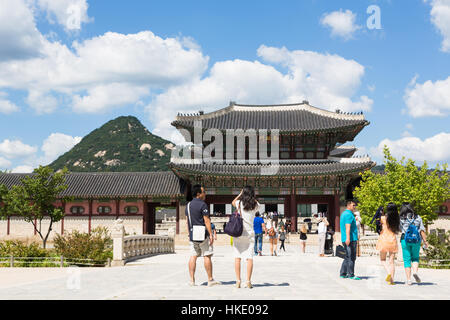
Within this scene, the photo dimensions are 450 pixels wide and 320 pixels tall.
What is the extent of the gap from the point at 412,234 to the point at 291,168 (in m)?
23.5

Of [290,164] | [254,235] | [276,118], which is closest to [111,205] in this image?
[290,164]

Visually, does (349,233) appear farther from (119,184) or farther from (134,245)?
(119,184)

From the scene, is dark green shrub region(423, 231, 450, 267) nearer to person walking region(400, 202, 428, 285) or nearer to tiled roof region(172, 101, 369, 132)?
person walking region(400, 202, 428, 285)

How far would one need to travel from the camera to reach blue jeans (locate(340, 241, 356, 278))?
1005 centimetres

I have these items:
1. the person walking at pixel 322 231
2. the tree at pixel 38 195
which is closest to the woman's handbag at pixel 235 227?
the person walking at pixel 322 231

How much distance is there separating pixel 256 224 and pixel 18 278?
8.36m

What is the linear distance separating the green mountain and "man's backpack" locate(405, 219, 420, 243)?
89425 mm

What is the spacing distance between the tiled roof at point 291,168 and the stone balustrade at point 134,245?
9.82m

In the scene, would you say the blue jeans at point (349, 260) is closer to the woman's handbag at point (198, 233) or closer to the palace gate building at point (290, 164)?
the woman's handbag at point (198, 233)

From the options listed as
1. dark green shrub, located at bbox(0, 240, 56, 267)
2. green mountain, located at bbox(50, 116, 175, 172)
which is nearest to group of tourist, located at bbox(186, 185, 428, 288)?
dark green shrub, located at bbox(0, 240, 56, 267)

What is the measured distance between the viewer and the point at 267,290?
8.30 metres

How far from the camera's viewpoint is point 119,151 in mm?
102000
